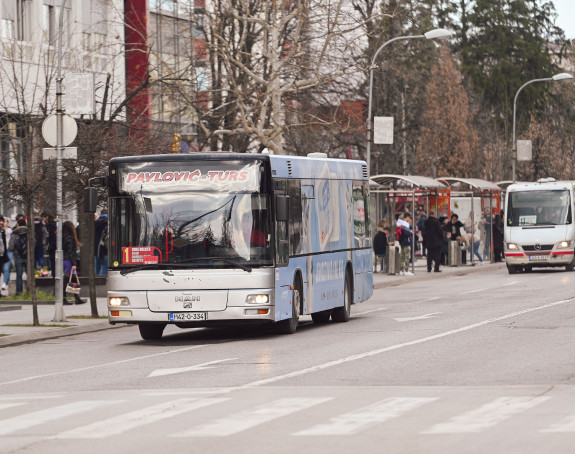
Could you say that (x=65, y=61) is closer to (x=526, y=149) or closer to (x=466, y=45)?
(x=526, y=149)

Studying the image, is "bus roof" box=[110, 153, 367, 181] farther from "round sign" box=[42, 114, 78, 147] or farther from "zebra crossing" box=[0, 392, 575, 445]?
"zebra crossing" box=[0, 392, 575, 445]

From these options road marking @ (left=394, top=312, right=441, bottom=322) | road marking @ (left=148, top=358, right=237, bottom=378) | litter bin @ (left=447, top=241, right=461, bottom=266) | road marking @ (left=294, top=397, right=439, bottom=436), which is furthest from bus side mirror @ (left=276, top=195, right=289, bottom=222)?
litter bin @ (left=447, top=241, right=461, bottom=266)

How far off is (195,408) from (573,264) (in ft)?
110

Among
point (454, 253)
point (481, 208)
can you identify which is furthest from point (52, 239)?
point (481, 208)

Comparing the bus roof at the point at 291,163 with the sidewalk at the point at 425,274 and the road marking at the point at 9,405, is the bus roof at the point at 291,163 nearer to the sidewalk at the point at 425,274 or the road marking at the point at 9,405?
the road marking at the point at 9,405

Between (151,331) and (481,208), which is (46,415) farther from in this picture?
(481,208)

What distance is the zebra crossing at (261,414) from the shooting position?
33.8 ft

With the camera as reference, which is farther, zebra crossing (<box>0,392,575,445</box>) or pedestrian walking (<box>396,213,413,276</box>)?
pedestrian walking (<box>396,213,413,276</box>)

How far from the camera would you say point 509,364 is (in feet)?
→ 49.3

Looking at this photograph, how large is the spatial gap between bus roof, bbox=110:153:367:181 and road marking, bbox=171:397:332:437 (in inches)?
312

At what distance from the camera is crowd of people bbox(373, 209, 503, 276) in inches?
1697

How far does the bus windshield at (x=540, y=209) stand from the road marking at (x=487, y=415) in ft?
106

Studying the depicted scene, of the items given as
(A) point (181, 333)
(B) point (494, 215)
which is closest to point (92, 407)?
(A) point (181, 333)

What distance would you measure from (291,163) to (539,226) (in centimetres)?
2392
